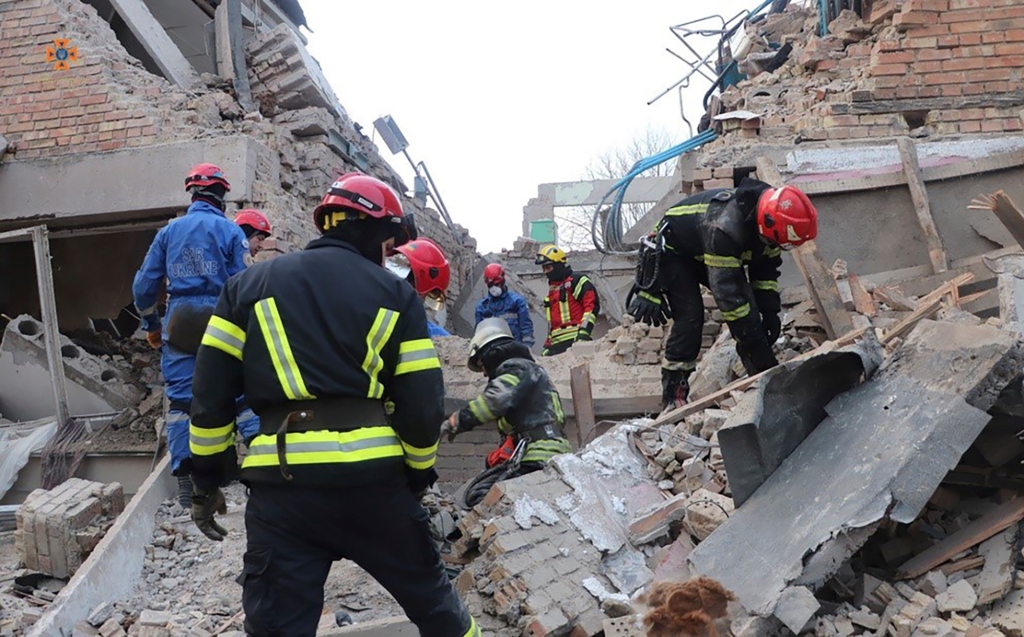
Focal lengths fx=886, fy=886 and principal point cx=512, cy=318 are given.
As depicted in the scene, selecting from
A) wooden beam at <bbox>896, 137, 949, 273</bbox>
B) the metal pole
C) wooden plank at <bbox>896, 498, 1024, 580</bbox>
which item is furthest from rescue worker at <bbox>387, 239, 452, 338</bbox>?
wooden beam at <bbox>896, 137, 949, 273</bbox>

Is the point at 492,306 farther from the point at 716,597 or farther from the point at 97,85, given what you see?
the point at 716,597

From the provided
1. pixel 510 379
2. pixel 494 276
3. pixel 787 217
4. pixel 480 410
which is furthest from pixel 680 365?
pixel 494 276

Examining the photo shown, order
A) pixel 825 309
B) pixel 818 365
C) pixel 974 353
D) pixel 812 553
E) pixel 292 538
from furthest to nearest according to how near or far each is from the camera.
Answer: pixel 825 309
pixel 818 365
pixel 974 353
pixel 812 553
pixel 292 538

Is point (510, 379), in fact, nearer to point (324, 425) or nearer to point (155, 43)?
point (324, 425)

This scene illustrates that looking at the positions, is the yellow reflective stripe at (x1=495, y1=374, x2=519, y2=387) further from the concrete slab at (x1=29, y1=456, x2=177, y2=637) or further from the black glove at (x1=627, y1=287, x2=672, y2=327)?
the concrete slab at (x1=29, y1=456, x2=177, y2=637)

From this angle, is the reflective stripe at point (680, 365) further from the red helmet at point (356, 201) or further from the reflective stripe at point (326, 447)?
the reflective stripe at point (326, 447)

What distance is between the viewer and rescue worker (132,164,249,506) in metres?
4.57

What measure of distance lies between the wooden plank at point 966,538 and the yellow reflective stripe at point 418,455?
1906 millimetres

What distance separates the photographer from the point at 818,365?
391 centimetres

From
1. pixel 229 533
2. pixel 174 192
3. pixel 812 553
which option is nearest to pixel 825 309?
pixel 812 553

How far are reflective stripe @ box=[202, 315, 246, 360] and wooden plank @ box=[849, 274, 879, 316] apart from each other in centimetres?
409

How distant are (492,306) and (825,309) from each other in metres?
3.90

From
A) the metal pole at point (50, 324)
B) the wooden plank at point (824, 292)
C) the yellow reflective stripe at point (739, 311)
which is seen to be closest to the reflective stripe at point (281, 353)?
the yellow reflective stripe at point (739, 311)

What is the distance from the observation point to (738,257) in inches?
204
